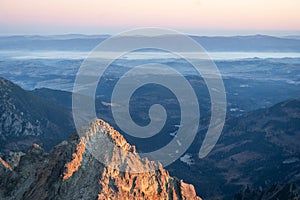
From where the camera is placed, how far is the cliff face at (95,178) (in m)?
37.5

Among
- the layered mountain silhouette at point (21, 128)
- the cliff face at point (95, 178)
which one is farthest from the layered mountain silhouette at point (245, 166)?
the cliff face at point (95, 178)

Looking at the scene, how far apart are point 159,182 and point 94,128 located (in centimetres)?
797

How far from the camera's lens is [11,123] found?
571 feet

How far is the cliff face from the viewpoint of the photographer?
1476 inches

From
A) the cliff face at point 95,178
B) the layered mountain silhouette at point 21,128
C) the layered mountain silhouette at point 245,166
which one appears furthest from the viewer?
the layered mountain silhouette at point 21,128

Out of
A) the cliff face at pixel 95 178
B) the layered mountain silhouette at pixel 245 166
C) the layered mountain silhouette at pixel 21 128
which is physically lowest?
the layered mountain silhouette at pixel 245 166

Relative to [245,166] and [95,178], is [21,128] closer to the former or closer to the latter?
[245,166]

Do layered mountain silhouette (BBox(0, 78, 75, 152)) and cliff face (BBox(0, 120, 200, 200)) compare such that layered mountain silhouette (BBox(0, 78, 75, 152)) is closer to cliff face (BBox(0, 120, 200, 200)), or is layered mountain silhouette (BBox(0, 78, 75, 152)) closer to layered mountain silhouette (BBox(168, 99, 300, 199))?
layered mountain silhouette (BBox(168, 99, 300, 199))

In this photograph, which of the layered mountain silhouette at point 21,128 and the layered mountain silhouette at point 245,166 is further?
the layered mountain silhouette at point 21,128

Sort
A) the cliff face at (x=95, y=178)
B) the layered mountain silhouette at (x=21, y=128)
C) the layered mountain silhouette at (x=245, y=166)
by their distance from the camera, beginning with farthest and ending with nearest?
1. the layered mountain silhouette at (x=21, y=128)
2. the layered mountain silhouette at (x=245, y=166)
3. the cliff face at (x=95, y=178)

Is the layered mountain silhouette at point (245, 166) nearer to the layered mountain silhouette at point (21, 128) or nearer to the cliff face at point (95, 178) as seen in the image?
the layered mountain silhouette at point (21, 128)

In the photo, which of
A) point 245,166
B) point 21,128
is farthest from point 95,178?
point 21,128

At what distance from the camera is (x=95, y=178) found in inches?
1490

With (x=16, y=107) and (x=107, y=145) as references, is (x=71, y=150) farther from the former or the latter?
(x=16, y=107)
